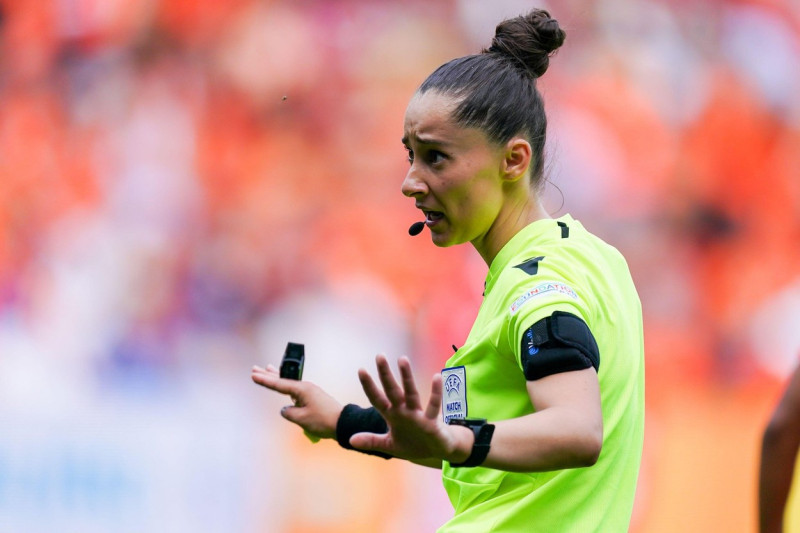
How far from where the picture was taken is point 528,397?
173cm

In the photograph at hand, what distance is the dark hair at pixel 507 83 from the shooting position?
198cm

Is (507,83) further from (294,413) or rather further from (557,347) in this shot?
(294,413)

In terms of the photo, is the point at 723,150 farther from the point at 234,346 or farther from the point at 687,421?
the point at 234,346

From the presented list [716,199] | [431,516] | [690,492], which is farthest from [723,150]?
[431,516]

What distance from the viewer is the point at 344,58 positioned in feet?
13.1

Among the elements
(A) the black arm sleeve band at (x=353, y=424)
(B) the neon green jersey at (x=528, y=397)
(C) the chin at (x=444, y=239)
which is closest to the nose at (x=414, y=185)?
(C) the chin at (x=444, y=239)

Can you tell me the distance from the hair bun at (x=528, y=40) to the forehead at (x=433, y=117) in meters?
0.24

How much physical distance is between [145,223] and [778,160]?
2.56 m

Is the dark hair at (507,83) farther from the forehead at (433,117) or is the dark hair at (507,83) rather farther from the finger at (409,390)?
the finger at (409,390)

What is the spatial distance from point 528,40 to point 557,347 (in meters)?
0.85

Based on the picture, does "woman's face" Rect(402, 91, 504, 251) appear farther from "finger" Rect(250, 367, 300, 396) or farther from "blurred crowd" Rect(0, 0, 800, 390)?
"blurred crowd" Rect(0, 0, 800, 390)

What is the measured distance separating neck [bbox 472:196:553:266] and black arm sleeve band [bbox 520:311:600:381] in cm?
47

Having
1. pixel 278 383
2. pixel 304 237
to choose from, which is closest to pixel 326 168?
pixel 304 237

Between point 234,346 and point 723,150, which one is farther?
point 723,150
